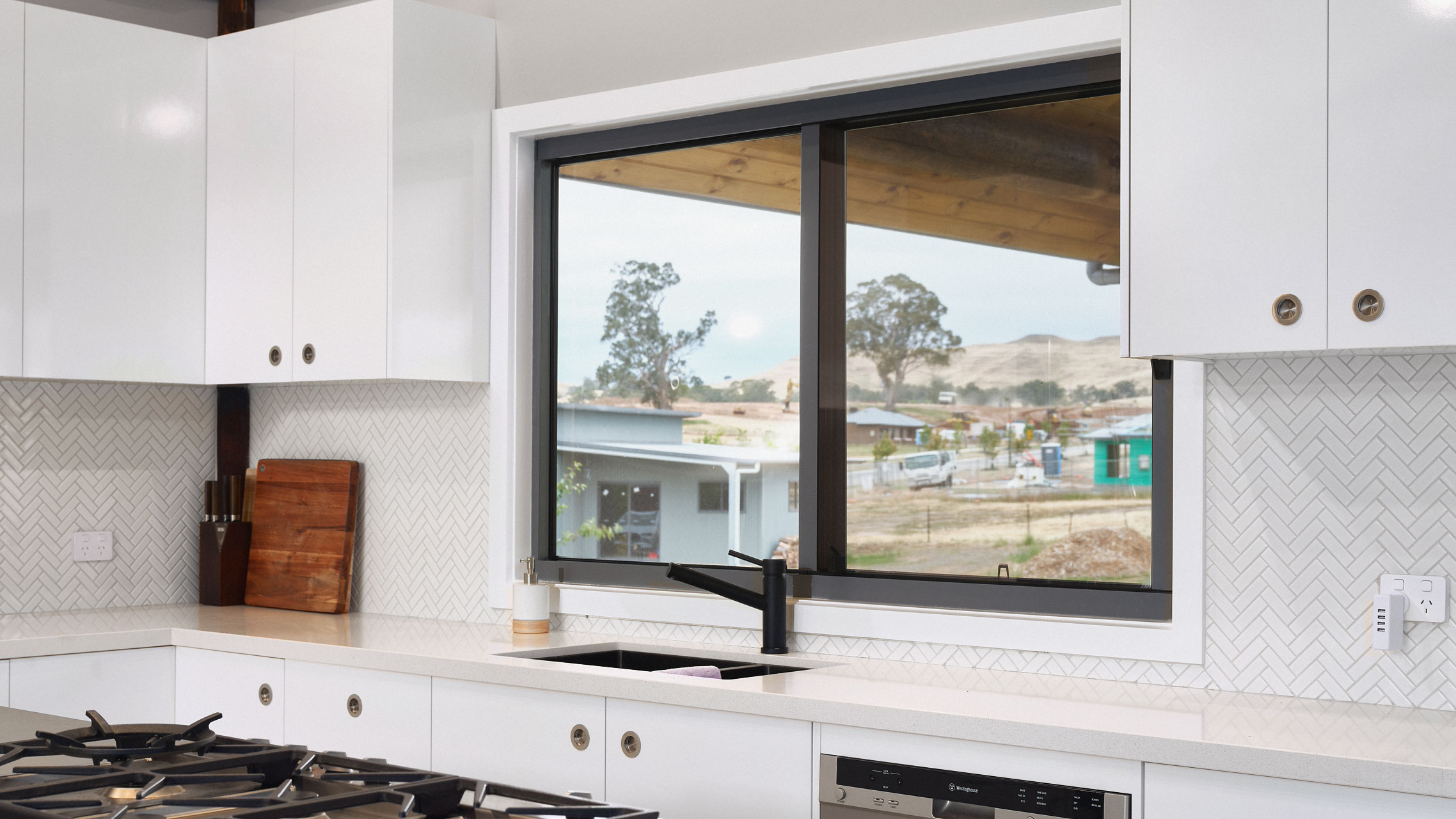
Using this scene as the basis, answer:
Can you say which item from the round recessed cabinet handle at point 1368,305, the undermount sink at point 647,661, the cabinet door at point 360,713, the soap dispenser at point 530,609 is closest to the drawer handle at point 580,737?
the undermount sink at point 647,661

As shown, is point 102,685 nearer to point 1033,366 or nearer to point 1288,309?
point 1033,366

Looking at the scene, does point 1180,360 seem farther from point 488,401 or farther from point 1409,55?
point 488,401

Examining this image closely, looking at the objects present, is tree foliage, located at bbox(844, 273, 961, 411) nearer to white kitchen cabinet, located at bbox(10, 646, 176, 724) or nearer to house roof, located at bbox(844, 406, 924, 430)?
house roof, located at bbox(844, 406, 924, 430)

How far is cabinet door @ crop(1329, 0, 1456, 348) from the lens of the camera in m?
1.94

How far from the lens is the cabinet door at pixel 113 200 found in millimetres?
3352

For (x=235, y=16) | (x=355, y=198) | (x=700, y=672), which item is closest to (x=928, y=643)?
(x=700, y=672)

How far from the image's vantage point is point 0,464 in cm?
364

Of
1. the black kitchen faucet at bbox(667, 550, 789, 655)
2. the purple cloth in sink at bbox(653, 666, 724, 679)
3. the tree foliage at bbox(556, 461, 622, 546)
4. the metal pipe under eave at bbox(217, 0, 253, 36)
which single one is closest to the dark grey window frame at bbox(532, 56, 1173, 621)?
the tree foliage at bbox(556, 461, 622, 546)

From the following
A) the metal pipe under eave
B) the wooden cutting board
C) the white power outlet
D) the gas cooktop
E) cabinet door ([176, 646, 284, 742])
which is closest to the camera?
the gas cooktop

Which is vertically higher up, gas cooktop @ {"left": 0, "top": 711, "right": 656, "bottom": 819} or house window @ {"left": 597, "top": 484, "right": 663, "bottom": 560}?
house window @ {"left": 597, "top": 484, "right": 663, "bottom": 560}

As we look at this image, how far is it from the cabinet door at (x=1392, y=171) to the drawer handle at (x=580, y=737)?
155 cm

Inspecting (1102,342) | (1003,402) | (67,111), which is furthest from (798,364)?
(67,111)

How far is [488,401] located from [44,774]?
2095mm

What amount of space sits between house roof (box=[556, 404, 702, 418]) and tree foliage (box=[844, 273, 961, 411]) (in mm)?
Result: 530
